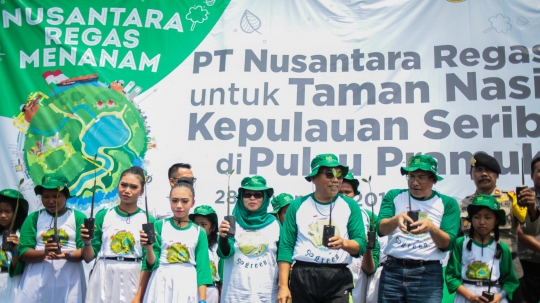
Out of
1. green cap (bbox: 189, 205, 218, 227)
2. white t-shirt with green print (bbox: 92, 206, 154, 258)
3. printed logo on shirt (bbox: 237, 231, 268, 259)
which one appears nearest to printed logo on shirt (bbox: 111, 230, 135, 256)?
white t-shirt with green print (bbox: 92, 206, 154, 258)

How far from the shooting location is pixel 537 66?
219 inches

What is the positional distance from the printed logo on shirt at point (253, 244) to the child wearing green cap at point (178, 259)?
319 mm

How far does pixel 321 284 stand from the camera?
356 centimetres

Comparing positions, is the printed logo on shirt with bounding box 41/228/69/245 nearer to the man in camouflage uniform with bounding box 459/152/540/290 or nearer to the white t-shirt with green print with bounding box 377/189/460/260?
the white t-shirt with green print with bounding box 377/189/460/260

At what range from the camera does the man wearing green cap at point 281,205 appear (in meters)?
5.11

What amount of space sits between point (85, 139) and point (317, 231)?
10.5ft

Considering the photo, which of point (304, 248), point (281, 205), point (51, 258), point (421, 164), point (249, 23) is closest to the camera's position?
point (304, 248)

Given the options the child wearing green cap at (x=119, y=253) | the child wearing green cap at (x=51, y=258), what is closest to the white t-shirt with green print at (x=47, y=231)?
the child wearing green cap at (x=51, y=258)

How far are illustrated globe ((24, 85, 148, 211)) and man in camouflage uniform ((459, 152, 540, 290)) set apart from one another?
3185 millimetres

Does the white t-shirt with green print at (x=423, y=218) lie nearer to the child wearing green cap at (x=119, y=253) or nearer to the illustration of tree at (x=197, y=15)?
the child wearing green cap at (x=119, y=253)

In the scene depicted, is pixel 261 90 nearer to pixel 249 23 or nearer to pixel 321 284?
pixel 249 23

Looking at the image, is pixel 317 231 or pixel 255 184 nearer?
pixel 317 231

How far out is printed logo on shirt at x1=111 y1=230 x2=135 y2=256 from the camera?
4.36 meters

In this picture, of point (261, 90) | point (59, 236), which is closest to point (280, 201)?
point (261, 90)
